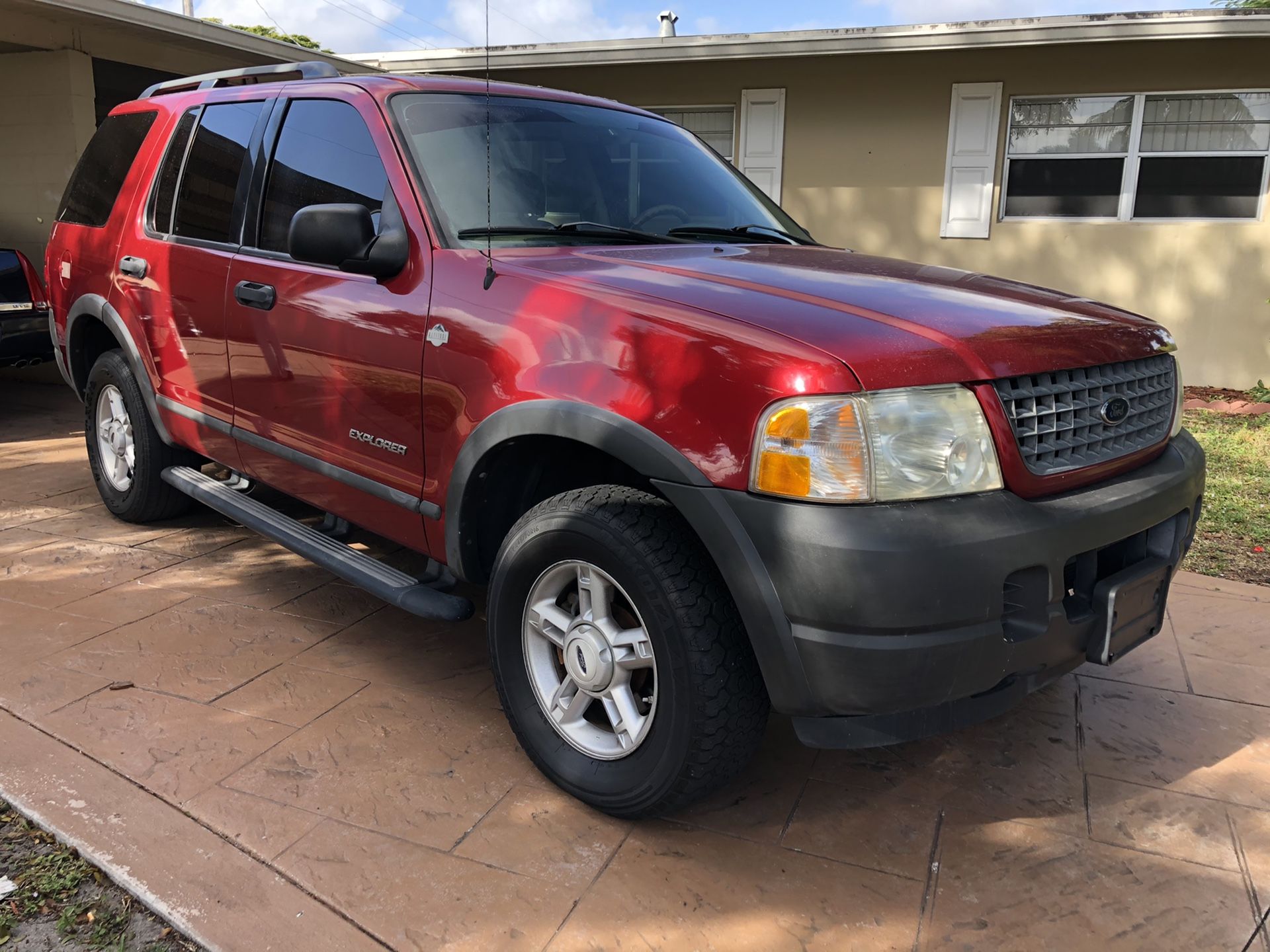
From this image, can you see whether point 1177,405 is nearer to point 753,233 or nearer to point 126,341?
point 753,233

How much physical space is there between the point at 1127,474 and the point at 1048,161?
836 centimetres

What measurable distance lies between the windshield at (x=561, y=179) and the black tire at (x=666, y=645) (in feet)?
3.22

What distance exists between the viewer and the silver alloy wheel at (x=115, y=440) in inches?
190

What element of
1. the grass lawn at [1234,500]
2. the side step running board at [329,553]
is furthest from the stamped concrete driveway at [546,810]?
the grass lawn at [1234,500]

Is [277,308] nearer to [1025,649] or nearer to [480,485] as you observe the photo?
[480,485]

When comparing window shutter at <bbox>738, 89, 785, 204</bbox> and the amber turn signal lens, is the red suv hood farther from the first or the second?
window shutter at <bbox>738, 89, 785, 204</bbox>

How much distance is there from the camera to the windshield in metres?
3.05

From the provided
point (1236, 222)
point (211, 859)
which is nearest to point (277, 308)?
A: point (211, 859)

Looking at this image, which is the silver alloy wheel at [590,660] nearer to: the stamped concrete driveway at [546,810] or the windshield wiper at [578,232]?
the stamped concrete driveway at [546,810]

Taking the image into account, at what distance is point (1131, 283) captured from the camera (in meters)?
9.74

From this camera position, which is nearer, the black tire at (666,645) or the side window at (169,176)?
the black tire at (666,645)

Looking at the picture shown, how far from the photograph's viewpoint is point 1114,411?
2496 millimetres

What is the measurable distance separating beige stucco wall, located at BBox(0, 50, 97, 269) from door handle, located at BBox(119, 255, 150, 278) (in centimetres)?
508

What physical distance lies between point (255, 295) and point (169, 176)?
4.00ft
